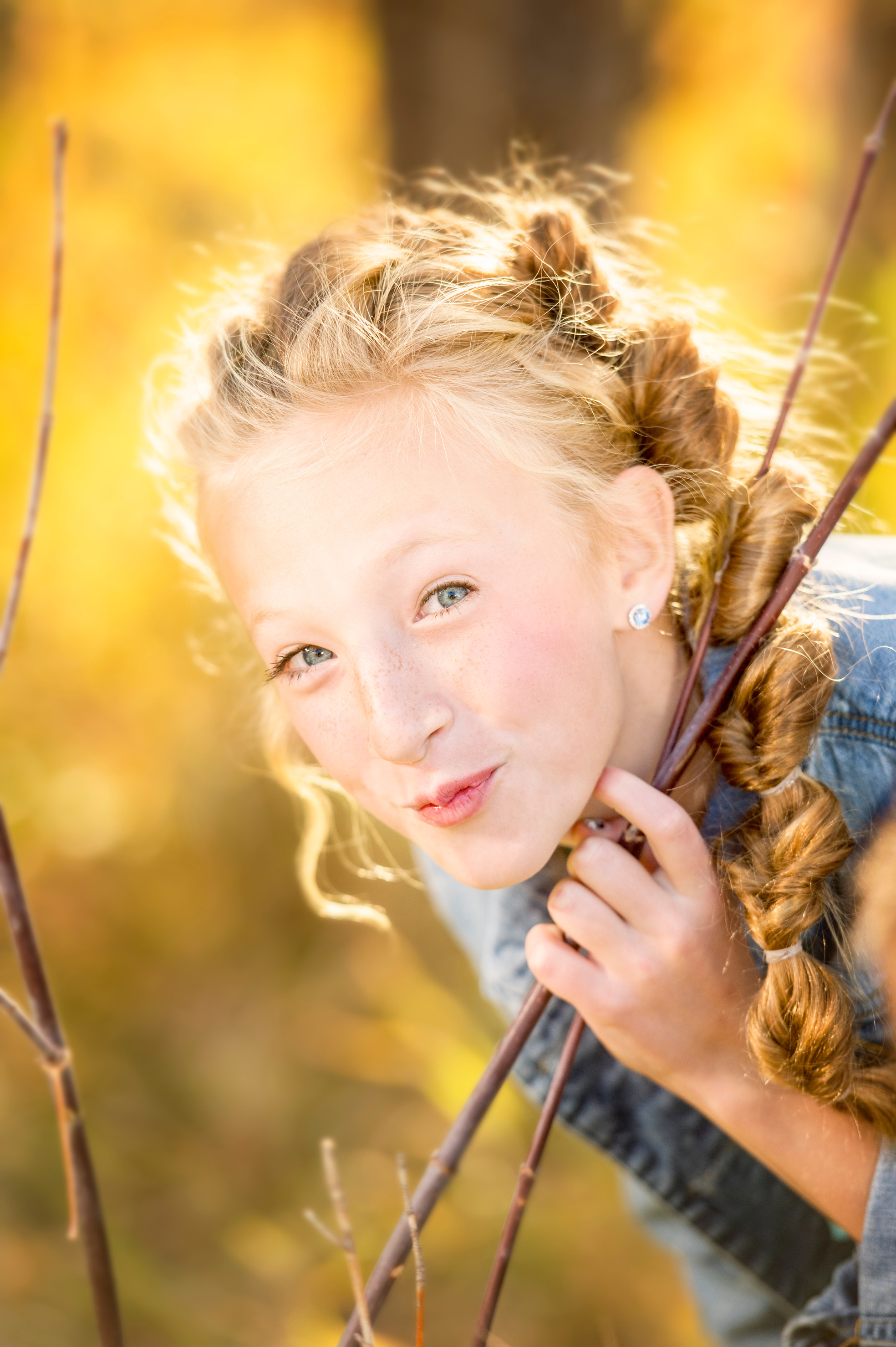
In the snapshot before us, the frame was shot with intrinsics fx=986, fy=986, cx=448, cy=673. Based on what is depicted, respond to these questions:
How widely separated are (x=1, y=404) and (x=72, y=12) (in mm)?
1110

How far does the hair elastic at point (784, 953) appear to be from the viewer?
85 centimetres

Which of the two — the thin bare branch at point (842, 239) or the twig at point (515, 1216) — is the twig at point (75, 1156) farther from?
the thin bare branch at point (842, 239)

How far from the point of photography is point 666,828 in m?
0.86

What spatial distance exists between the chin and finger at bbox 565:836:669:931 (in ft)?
0.10

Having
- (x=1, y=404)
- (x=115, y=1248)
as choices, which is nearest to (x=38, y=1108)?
(x=115, y=1248)

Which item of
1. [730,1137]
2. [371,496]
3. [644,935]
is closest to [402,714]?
[371,496]

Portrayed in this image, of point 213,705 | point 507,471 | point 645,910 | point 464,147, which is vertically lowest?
point 213,705

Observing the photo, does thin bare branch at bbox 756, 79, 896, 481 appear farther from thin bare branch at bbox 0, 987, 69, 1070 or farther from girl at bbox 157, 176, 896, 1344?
thin bare branch at bbox 0, 987, 69, 1070

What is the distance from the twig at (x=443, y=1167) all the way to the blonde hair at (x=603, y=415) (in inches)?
10.0

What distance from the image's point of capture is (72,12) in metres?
2.64

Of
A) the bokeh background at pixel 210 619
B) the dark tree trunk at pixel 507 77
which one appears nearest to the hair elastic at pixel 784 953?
the bokeh background at pixel 210 619

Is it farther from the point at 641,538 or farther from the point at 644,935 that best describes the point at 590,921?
the point at 641,538

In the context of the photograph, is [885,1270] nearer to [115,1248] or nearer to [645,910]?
[645,910]

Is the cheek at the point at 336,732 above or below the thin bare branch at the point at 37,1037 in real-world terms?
above
